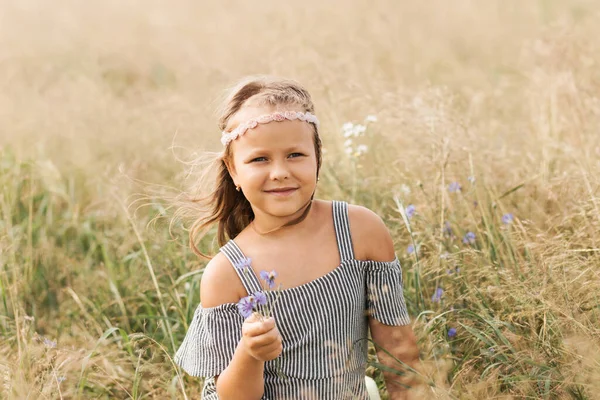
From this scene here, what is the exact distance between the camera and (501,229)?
262 cm

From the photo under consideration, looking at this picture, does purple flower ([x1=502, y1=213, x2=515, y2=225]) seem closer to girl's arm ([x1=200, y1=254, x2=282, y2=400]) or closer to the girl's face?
the girl's face

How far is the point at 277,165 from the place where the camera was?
1950 millimetres

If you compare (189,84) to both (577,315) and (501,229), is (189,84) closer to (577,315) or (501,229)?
(501,229)

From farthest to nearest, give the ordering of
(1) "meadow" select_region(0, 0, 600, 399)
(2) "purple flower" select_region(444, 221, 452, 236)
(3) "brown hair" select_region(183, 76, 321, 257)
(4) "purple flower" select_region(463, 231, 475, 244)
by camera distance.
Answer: (2) "purple flower" select_region(444, 221, 452, 236) → (4) "purple flower" select_region(463, 231, 475, 244) → (1) "meadow" select_region(0, 0, 600, 399) → (3) "brown hair" select_region(183, 76, 321, 257)

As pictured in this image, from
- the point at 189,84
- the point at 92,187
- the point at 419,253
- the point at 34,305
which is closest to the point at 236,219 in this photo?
the point at 419,253

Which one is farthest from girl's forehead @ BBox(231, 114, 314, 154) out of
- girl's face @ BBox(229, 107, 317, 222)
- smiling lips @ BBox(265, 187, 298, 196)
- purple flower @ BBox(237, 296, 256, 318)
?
purple flower @ BBox(237, 296, 256, 318)

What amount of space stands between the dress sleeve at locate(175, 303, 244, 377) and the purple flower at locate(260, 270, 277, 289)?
137 millimetres

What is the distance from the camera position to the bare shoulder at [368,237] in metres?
2.09

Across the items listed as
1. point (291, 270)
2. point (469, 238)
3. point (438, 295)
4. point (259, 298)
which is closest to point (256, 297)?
point (259, 298)

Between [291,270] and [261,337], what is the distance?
0.32 metres

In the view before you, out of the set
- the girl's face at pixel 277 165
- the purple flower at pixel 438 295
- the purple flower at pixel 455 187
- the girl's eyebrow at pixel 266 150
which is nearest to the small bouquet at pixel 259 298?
the girl's face at pixel 277 165

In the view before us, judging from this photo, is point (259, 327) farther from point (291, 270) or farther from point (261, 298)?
point (291, 270)

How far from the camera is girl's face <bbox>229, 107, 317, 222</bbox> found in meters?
1.96

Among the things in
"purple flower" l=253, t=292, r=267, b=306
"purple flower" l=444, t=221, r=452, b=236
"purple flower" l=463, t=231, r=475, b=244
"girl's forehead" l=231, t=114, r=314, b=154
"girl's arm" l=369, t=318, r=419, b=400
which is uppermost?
"girl's forehead" l=231, t=114, r=314, b=154
